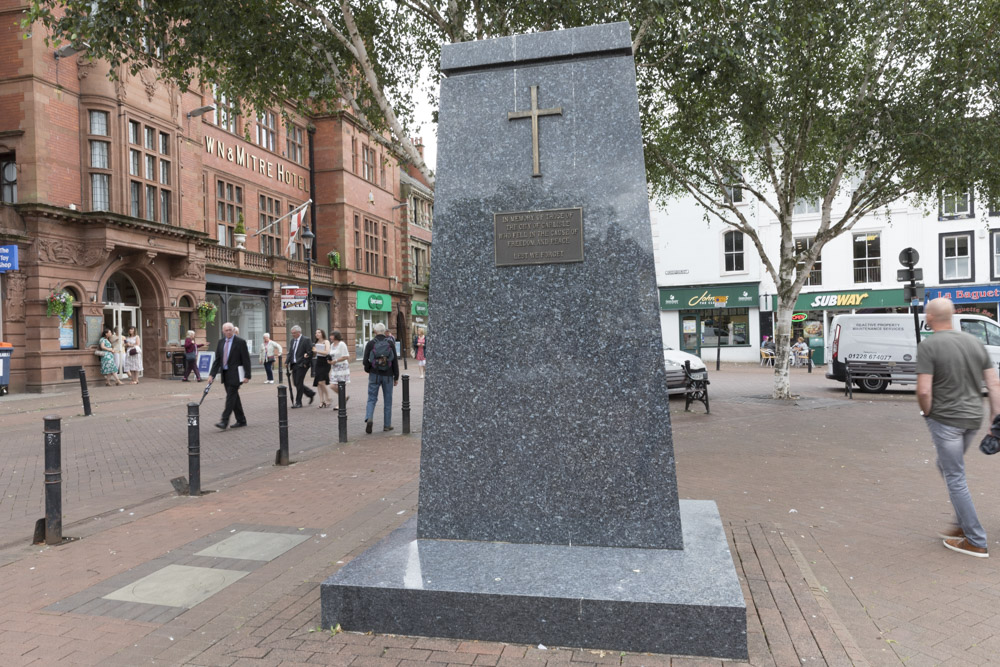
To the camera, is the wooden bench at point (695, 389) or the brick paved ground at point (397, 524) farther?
the wooden bench at point (695, 389)

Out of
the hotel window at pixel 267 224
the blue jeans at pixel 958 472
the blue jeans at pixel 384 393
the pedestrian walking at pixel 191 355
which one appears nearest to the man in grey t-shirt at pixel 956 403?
the blue jeans at pixel 958 472

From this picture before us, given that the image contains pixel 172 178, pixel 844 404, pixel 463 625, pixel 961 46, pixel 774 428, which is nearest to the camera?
pixel 463 625

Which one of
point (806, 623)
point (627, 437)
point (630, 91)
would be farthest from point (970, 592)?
point (630, 91)

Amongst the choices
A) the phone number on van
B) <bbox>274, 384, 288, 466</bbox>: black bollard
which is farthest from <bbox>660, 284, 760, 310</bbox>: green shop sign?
<bbox>274, 384, 288, 466</bbox>: black bollard

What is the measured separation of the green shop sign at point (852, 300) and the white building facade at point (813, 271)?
5 centimetres

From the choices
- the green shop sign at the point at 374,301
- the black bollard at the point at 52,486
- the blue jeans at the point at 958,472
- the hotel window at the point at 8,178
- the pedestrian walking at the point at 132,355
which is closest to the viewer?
the blue jeans at the point at 958,472

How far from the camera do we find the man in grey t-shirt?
4.99m

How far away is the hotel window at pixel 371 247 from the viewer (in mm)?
41484

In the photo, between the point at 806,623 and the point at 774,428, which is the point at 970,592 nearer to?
the point at 806,623

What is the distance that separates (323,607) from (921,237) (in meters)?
35.1

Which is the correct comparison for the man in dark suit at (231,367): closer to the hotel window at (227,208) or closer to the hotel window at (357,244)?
the hotel window at (227,208)

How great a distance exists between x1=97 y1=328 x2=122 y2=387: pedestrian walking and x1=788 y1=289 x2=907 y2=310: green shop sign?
94.3 feet

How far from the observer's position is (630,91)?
434 centimetres

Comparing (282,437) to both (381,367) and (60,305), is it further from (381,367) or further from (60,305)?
(60,305)
